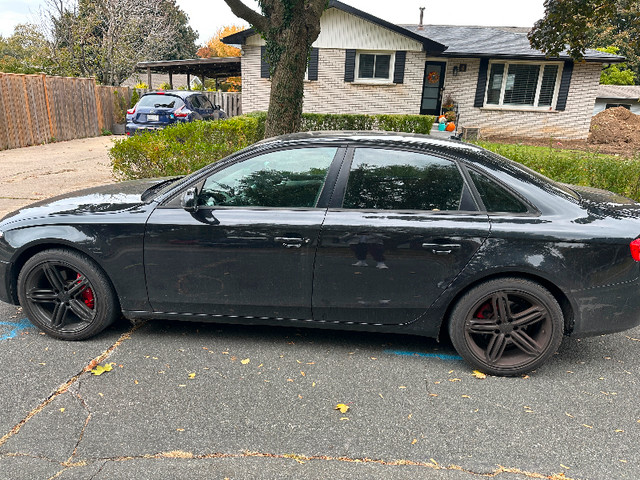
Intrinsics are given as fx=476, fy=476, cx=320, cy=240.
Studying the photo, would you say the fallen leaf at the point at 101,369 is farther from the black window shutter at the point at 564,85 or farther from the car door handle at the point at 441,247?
the black window shutter at the point at 564,85

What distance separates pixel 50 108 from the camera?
49.8 ft

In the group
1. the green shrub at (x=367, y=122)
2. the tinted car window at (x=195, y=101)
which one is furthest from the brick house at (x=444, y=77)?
the tinted car window at (x=195, y=101)

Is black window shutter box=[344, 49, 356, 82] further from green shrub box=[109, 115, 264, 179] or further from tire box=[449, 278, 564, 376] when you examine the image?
tire box=[449, 278, 564, 376]

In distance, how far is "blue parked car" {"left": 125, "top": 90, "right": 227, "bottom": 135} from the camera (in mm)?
14086

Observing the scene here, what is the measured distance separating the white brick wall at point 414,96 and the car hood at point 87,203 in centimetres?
1537

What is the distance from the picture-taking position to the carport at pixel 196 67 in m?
20.2

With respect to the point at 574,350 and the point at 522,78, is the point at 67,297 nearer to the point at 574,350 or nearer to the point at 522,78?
the point at 574,350

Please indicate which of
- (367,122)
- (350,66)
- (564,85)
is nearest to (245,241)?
(367,122)

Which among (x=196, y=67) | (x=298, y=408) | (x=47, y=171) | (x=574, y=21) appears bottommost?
(x=47, y=171)

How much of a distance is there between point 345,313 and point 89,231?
1972mm

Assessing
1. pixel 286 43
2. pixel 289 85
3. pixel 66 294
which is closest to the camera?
pixel 66 294

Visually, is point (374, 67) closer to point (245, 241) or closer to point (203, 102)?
point (203, 102)

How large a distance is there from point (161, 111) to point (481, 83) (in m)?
12.7

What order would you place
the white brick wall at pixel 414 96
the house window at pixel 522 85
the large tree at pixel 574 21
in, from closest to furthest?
the large tree at pixel 574 21 → the white brick wall at pixel 414 96 → the house window at pixel 522 85
